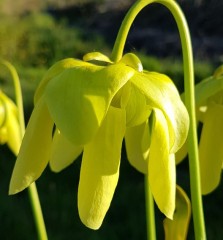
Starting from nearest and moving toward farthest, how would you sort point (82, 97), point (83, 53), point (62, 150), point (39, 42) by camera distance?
point (82, 97)
point (62, 150)
point (83, 53)
point (39, 42)

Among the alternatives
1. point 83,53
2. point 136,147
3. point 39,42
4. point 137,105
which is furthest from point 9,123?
point 39,42

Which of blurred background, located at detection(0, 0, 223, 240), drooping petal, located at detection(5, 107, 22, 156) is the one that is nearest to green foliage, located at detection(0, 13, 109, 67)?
blurred background, located at detection(0, 0, 223, 240)

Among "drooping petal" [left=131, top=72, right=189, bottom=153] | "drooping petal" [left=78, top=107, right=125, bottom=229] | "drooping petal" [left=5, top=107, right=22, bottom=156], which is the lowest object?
"drooping petal" [left=5, top=107, right=22, bottom=156]

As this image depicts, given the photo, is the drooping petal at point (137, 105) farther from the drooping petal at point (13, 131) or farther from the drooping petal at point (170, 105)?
the drooping petal at point (13, 131)

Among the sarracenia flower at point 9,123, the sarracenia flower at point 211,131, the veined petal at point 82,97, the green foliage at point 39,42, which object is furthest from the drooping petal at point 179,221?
the green foliage at point 39,42

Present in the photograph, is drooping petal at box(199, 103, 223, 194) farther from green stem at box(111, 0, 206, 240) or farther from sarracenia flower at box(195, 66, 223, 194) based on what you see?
green stem at box(111, 0, 206, 240)

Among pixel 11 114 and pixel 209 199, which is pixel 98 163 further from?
pixel 209 199

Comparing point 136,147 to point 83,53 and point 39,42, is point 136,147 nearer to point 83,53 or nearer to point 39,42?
point 83,53

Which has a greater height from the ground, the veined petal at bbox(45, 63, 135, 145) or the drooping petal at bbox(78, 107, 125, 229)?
the veined petal at bbox(45, 63, 135, 145)
